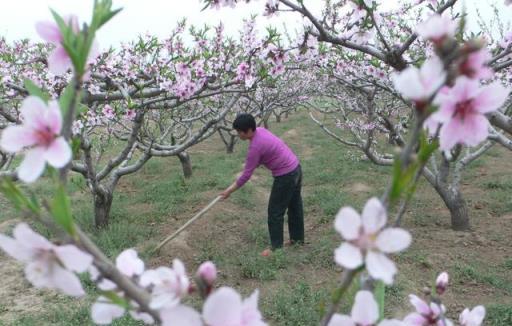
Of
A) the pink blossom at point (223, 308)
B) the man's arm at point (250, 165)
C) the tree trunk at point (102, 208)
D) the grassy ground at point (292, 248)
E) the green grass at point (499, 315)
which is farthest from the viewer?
the tree trunk at point (102, 208)

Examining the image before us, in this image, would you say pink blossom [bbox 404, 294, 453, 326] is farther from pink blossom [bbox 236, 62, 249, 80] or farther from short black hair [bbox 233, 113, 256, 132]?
pink blossom [bbox 236, 62, 249, 80]

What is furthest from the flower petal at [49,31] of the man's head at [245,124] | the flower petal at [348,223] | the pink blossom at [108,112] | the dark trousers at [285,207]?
the pink blossom at [108,112]

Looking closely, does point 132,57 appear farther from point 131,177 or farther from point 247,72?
point 131,177

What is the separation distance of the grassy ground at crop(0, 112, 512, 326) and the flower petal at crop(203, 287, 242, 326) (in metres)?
3.15

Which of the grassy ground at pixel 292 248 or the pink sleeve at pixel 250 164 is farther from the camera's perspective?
the pink sleeve at pixel 250 164

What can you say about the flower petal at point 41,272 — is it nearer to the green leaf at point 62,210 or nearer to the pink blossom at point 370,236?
the green leaf at point 62,210

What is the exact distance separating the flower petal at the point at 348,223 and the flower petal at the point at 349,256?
1 centimetres

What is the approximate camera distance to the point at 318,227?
5945 mm

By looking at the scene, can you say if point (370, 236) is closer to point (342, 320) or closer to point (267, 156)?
point (342, 320)

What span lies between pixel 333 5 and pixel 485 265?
315 cm

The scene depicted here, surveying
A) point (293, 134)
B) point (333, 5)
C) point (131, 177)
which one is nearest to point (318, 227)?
point (333, 5)

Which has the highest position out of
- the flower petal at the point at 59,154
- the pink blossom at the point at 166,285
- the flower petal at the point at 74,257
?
the flower petal at the point at 59,154

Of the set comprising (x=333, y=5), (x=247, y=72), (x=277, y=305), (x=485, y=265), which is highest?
(x=333, y=5)

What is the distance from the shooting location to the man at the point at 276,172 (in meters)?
4.52
